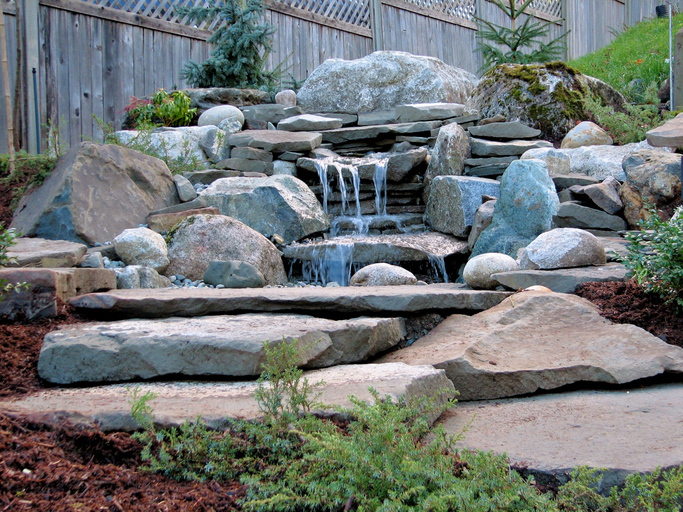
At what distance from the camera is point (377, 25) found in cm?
1198

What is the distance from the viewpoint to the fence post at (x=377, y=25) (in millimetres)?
11930

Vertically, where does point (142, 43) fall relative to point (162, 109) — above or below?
above

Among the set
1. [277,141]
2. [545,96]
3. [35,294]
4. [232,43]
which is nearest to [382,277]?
[35,294]

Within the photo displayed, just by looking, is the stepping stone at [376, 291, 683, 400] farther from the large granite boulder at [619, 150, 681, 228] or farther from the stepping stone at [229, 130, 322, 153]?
the stepping stone at [229, 130, 322, 153]

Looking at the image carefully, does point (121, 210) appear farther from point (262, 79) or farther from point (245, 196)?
point (262, 79)

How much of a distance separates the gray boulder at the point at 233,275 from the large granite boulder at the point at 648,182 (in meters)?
3.18

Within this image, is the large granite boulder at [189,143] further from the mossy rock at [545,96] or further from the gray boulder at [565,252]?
the gray boulder at [565,252]

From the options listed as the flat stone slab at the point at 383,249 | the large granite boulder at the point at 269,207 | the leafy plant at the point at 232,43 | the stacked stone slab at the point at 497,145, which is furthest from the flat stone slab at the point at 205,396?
the leafy plant at the point at 232,43

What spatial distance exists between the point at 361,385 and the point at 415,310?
1.17m

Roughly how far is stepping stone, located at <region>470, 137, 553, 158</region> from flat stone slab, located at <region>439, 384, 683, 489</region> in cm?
489

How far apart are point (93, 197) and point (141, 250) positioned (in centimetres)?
85

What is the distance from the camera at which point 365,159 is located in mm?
7867

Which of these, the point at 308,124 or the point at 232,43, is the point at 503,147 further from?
the point at 232,43

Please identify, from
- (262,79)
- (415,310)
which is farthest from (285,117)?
(415,310)
